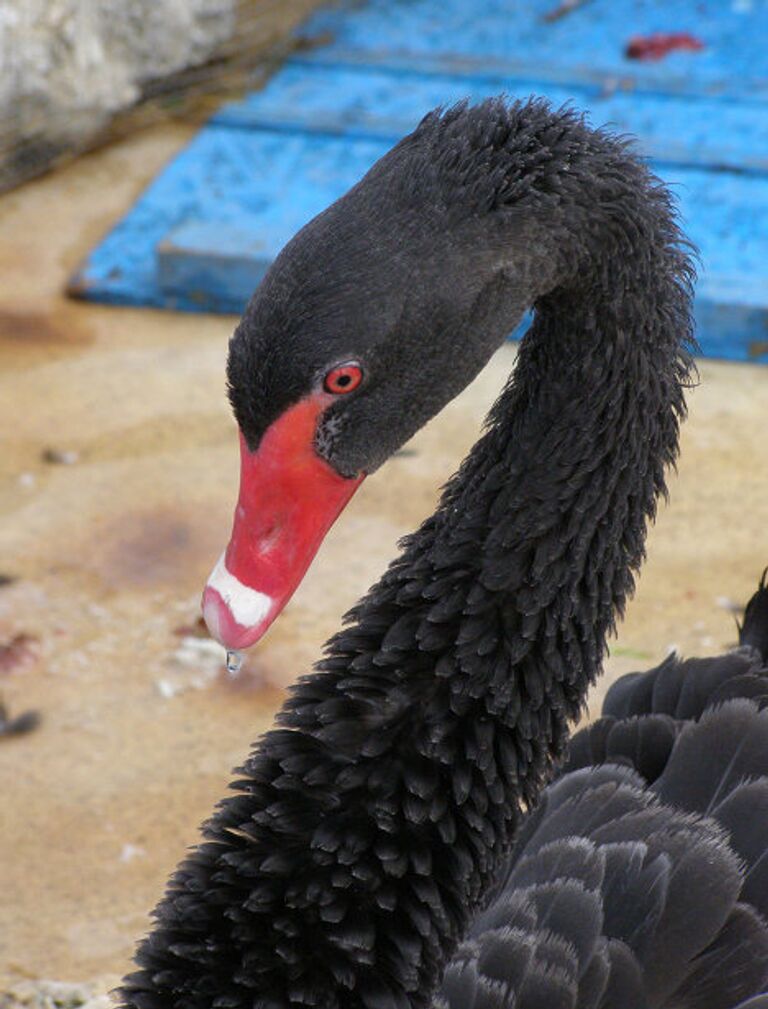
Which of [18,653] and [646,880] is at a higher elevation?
[646,880]

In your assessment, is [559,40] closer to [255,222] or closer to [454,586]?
[255,222]

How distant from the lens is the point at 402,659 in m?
1.93

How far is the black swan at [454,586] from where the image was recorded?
65.9 inches

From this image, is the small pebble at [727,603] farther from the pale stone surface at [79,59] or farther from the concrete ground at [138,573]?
the pale stone surface at [79,59]

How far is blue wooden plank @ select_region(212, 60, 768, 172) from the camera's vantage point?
536cm

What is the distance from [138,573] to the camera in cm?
369

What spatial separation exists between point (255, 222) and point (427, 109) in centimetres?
87

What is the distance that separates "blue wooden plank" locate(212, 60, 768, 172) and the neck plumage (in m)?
3.62

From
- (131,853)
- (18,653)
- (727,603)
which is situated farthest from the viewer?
(727,603)

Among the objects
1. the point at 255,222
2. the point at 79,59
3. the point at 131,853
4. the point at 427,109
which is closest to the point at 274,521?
the point at 131,853

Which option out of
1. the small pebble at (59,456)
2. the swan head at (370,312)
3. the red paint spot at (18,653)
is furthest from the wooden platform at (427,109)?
the swan head at (370,312)

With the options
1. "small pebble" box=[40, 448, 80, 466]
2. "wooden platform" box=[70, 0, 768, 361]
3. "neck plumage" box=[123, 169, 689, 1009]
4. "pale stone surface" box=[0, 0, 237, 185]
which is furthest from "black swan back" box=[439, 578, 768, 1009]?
"pale stone surface" box=[0, 0, 237, 185]

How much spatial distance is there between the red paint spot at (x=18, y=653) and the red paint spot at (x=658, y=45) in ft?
12.1

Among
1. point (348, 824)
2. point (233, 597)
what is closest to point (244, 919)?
point (348, 824)
